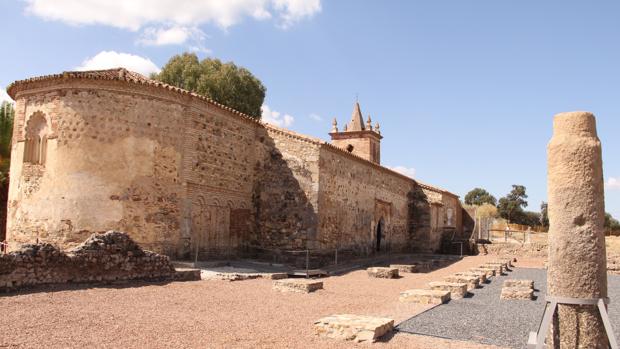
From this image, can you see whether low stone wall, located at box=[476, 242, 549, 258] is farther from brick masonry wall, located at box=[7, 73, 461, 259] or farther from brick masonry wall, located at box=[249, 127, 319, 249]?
brick masonry wall, located at box=[249, 127, 319, 249]

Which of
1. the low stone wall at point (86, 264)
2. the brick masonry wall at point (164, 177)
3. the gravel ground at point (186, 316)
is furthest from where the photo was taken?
the brick masonry wall at point (164, 177)

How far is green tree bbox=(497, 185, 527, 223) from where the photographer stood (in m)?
75.8

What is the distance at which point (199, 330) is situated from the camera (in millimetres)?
7242

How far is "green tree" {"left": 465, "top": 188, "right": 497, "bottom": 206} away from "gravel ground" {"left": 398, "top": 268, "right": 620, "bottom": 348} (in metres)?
79.1

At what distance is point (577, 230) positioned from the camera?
507 centimetres

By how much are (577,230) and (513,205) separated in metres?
77.2

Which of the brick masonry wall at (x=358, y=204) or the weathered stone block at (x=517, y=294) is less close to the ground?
the brick masonry wall at (x=358, y=204)

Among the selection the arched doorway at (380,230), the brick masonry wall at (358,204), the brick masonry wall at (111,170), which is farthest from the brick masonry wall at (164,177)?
the arched doorway at (380,230)

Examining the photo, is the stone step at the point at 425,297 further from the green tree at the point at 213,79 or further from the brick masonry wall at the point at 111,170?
the green tree at the point at 213,79

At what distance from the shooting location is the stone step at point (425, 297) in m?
10.5

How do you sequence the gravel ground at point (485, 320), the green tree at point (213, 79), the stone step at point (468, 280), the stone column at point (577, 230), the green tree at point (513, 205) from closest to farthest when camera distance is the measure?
1. the stone column at point (577, 230)
2. the gravel ground at point (485, 320)
3. the stone step at point (468, 280)
4. the green tree at point (213, 79)
5. the green tree at point (513, 205)

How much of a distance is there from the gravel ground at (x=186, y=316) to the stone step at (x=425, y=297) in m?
0.31

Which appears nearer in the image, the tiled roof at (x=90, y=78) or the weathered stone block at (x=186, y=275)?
the weathered stone block at (x=186, y=275)

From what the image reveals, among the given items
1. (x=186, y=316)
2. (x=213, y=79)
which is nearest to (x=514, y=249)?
(x=213, y=79)
